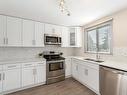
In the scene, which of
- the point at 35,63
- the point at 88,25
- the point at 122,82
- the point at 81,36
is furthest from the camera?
the point at 81,36

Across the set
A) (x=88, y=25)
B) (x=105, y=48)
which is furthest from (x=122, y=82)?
(x=88, y=25)

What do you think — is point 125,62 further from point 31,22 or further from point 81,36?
point 31,22

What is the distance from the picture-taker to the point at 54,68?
11.5 feet

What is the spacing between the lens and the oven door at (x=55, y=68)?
3363mm

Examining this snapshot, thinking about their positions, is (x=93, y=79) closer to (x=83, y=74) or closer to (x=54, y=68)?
(x=83, y=74)

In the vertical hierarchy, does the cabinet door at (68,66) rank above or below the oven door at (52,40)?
below

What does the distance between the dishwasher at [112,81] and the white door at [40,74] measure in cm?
189

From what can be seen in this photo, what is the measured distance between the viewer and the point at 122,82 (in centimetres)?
181

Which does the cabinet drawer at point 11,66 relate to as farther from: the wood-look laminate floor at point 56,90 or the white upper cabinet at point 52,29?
the white upper cabinet at point 52,29

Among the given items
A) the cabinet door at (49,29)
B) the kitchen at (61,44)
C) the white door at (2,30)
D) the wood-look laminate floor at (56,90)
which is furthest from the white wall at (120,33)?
the white door at (2,30)

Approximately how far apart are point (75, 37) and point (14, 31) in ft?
8.14

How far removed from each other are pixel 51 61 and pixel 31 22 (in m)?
1.58

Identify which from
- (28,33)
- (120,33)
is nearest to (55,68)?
(28,33)

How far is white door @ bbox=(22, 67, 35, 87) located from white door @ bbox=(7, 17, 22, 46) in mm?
894
